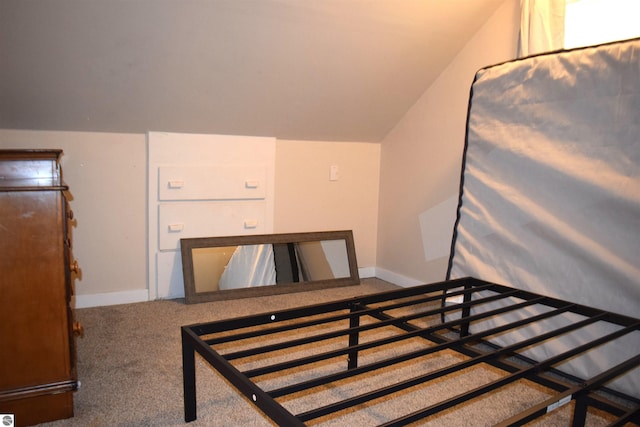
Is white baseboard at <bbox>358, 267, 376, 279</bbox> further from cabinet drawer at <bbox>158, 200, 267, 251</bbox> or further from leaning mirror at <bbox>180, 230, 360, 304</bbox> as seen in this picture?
cabinet drawer at <bbox>158, 200, 267, 251</bbox>

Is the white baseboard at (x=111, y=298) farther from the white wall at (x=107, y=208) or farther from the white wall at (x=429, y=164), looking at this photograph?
the white wall at (x=429, y=164)

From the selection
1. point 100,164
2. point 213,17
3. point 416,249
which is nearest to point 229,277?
point 100,164

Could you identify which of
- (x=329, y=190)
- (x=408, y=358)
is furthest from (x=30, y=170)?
(x=329, y=190)

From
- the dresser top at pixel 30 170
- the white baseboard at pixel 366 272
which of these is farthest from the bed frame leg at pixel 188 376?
the white baseboard at pixel 366 272

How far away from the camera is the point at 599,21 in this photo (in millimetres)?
2166

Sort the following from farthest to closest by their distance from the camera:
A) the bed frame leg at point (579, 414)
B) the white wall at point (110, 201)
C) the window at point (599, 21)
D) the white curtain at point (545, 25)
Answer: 1. the white wall at point (110, 201)
2. the white curtain at point (545, 25)
3. the window at point (599, 21)
4. the bed frame leg at point (579, 414)

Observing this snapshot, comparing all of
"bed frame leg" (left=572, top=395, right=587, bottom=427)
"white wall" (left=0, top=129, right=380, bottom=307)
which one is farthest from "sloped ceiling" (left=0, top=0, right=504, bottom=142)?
→ "bed frame leg" (left=572, top=395, right=587, bottom=427)

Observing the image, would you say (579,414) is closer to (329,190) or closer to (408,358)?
(408,358)

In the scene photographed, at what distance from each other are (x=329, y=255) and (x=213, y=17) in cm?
175

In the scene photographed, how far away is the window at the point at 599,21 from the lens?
80.7 inches

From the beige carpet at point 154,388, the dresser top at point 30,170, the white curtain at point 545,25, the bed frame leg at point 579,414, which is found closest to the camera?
the bed frame leg at point 579,414

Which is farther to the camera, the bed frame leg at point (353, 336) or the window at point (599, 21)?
the window at point (599, 21)

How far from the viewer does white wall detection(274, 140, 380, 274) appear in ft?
10.5

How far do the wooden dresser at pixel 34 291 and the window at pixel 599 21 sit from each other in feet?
7.52
